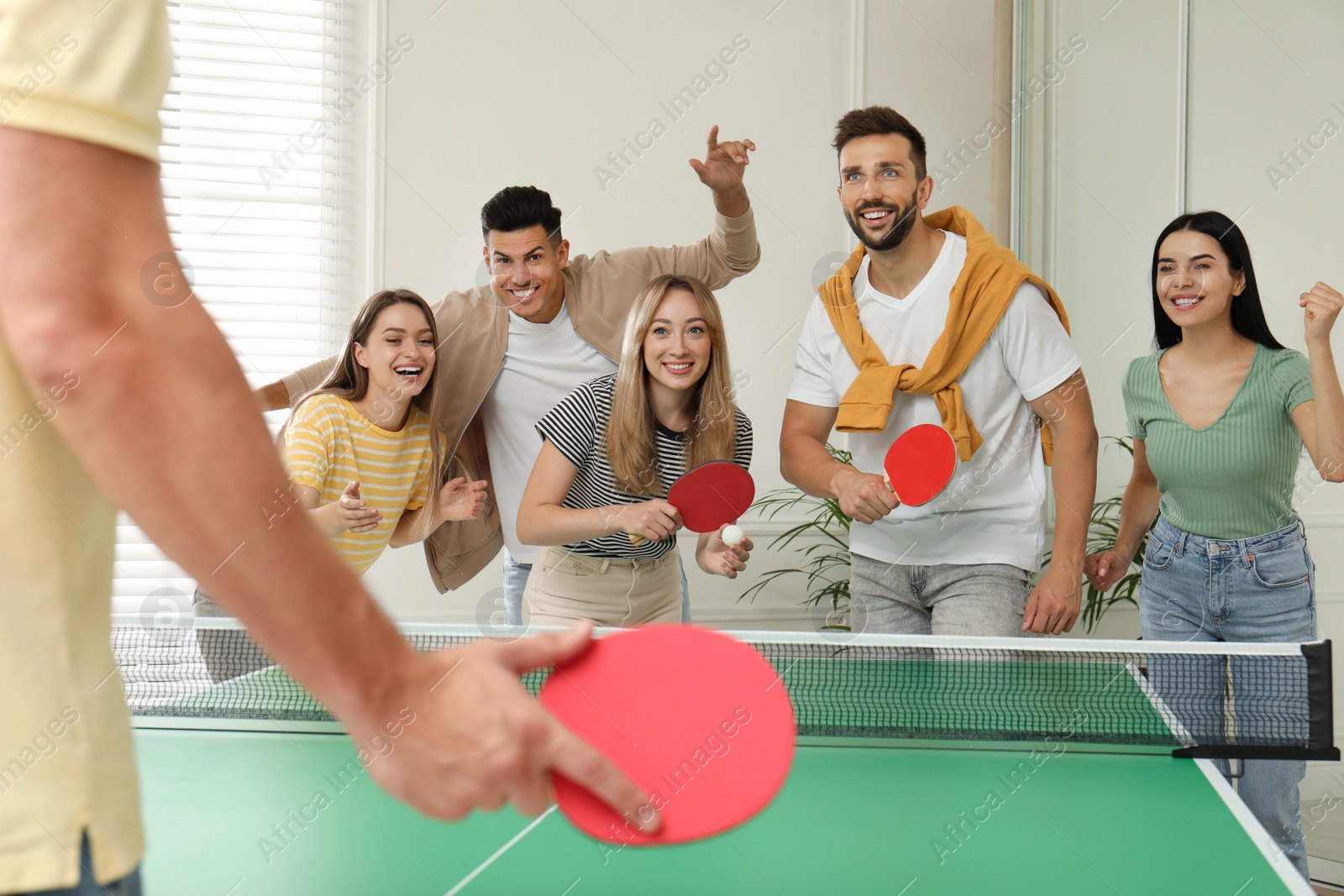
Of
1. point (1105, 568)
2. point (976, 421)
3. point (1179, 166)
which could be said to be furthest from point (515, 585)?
point (1179, 166)

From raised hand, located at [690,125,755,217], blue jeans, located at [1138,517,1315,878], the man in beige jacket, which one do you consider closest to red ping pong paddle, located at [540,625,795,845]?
blue jeans, located at [1138,517,1315,878]

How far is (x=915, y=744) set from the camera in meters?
2.04

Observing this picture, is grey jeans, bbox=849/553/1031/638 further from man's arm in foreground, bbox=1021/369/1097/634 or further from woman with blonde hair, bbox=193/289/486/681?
woman with blonde hair, bbox=193/289/486/681

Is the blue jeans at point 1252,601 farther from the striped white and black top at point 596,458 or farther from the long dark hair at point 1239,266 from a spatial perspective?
the striped white and black top at point 596,458

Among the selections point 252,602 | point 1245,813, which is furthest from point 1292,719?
point 252,602

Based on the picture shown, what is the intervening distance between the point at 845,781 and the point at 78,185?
5.58 ft

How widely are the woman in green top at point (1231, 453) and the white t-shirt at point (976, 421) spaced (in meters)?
0.29

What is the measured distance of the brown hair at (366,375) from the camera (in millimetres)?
3287

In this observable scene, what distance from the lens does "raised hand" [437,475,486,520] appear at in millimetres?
3191

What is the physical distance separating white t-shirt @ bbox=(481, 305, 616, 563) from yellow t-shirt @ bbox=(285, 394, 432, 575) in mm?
308

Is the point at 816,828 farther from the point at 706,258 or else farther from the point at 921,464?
the point at 706,258

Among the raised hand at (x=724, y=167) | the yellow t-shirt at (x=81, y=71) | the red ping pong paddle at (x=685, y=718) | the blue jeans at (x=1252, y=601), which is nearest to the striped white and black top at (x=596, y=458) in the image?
the raised hand at (x=724, y=167)

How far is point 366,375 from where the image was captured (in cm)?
335

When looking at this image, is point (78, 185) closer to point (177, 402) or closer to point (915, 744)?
point (177, 402)
